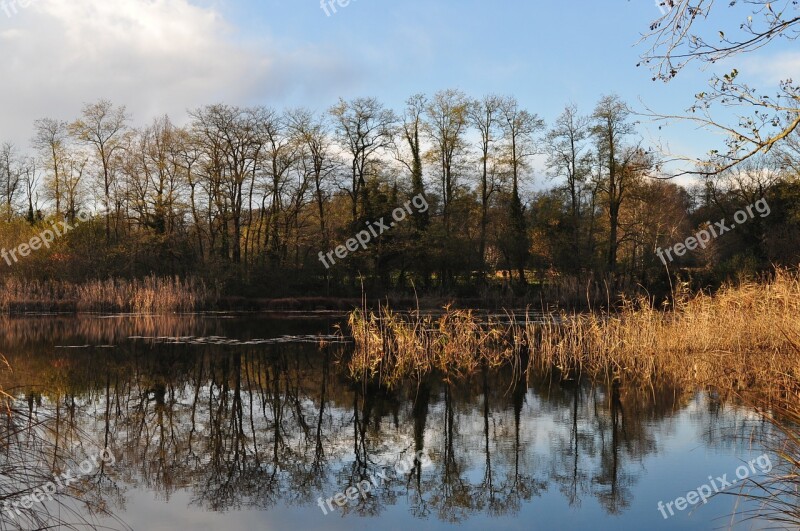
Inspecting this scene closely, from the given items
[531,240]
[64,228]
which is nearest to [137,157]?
[64,228]

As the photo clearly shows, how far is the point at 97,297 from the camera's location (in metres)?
27.5

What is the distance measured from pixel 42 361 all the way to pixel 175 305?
44.6 ft

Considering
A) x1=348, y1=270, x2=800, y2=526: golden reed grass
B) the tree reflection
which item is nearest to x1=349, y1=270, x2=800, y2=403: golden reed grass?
x1=348, y1=270, x2=800, y2=526: golden reed grass

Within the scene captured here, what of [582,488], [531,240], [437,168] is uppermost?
[437,168]

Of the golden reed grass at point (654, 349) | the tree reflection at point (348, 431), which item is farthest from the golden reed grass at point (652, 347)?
the tree reflection at point (348, 431)

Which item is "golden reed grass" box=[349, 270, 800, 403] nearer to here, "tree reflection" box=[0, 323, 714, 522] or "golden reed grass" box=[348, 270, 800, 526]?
"golden reed grass" box=[348, 270, 800, 526]

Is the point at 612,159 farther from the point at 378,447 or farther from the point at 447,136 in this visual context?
the point at 378,447

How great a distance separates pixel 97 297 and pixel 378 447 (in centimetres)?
2295

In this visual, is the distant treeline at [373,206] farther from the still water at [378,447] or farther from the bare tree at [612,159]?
the still water at [378,447]

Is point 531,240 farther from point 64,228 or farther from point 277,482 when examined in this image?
point 277,482

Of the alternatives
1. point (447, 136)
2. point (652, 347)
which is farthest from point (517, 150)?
point (652, 347)

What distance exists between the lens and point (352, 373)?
12836 mm

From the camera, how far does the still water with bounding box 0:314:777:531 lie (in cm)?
570

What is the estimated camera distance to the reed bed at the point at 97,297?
2702 cm
